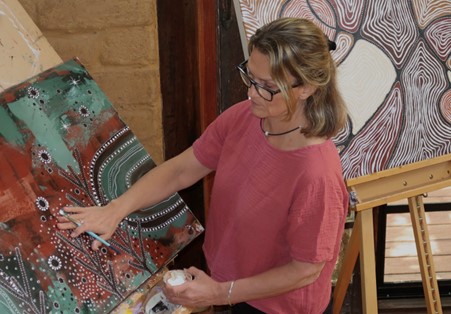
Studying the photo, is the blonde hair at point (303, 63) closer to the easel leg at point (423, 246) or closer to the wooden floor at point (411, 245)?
the easel leg at point (423, 246)

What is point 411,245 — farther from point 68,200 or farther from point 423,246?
point 68,200

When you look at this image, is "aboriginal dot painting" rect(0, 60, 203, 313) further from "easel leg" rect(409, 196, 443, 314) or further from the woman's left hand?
"easel leg" rect(409, 196, 443, 314)

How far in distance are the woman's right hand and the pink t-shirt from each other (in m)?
0.27

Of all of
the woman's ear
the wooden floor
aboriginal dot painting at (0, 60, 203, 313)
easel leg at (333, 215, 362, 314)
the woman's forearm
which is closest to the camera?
aboriginal dot painting at (0, 60, 203, 313)

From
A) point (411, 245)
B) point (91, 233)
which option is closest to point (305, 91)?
point (91, 233)

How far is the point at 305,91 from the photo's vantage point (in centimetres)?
146

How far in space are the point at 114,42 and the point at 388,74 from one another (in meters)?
Result: 0.88

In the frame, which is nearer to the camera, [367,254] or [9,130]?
[9,130]

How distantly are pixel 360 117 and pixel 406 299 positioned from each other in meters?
1.23

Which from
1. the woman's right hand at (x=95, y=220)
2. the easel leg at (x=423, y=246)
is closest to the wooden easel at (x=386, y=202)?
the easel leg at (x=423, y=246)

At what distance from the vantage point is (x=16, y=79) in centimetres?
150

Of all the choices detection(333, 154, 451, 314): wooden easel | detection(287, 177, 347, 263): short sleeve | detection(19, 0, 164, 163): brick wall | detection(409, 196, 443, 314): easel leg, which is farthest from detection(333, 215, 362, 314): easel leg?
detection(19, 0, 164, 163): brick wall

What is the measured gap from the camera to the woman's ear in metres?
1.45

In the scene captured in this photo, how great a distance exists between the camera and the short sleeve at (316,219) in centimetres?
144
